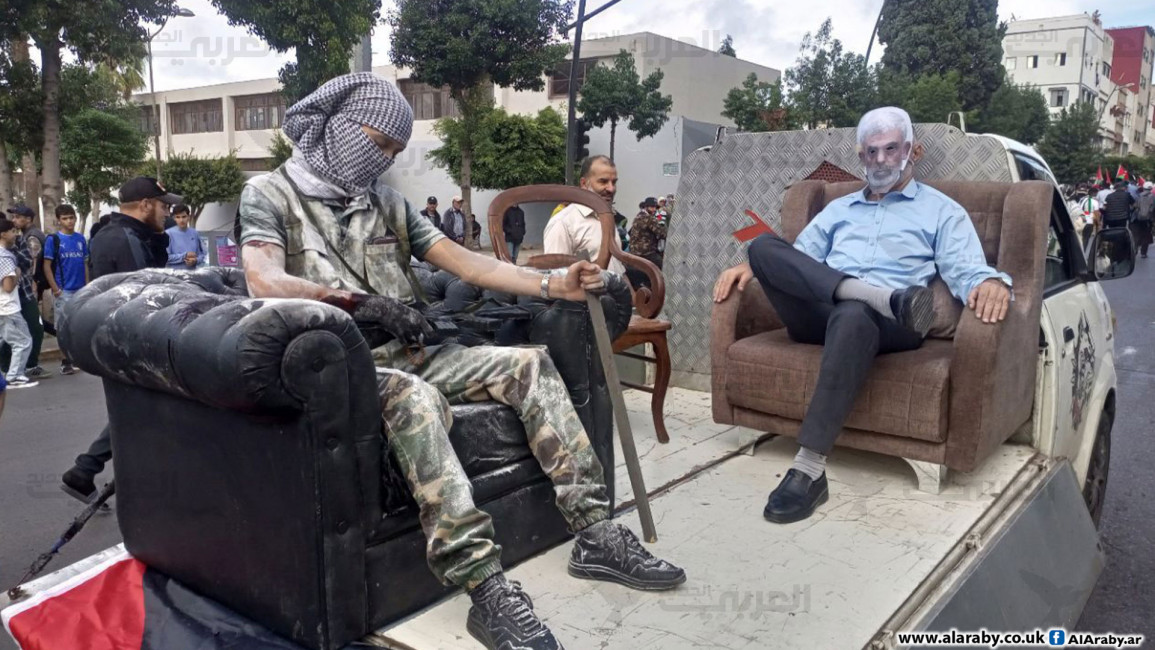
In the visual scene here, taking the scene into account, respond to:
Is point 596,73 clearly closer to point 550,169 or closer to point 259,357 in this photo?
point 550,169

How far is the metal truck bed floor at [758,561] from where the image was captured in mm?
1854

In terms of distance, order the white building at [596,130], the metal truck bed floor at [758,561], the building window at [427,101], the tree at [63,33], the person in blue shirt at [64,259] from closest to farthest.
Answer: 1. the metal truck bed floor at [758,561]
2. the person in blue shirt at [64,259]
3. the tree at [63,33]
4. the white building at [596,130]
5. the building window at [427,101]

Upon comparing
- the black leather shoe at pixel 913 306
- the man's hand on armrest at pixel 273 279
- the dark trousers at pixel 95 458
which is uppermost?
the man's hand on armrest at pixel 273 279

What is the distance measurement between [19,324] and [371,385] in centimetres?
706

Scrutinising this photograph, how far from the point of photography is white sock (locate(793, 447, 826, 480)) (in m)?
2.68

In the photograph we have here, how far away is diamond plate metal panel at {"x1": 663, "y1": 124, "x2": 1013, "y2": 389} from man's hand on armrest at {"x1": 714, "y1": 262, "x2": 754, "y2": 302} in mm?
860

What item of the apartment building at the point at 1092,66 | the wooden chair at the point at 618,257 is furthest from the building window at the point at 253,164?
the apartment building at the point at 1092,66

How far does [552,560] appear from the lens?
229 centimetres

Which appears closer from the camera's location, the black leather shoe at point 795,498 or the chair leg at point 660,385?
the black leather shoe at point 795,498

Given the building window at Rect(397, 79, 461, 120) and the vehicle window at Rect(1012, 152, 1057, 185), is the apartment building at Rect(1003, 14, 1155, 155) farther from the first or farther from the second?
the vehicle window at Rect(1012, 152, 1057, 185)

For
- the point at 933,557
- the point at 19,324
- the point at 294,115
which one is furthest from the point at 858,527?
the point at 19,324

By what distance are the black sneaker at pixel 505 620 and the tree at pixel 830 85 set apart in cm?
2228

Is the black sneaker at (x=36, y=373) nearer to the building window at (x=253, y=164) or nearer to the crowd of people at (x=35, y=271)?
the crowd of people at (x=35, y=271)

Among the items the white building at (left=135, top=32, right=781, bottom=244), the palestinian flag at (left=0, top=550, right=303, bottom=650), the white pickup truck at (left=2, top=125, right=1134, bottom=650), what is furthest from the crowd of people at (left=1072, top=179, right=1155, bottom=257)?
the palestinian flag at (left=0, top=550, right=303, bottom=650)
